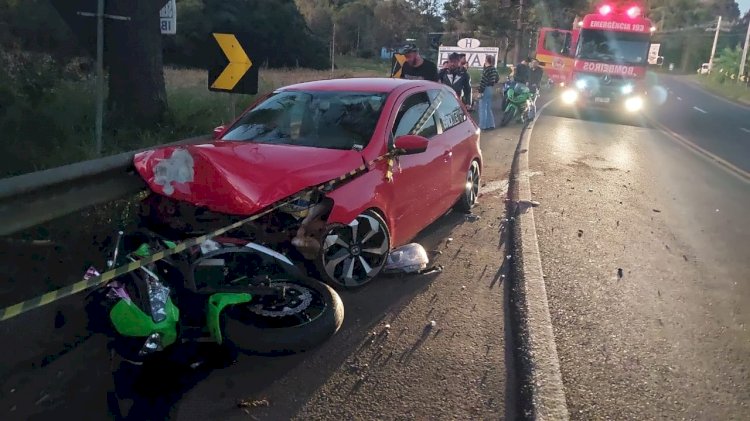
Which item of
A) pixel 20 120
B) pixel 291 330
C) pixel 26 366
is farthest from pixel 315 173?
pixel 20 120

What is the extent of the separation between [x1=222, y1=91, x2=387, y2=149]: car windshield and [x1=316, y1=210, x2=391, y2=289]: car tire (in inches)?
27.7

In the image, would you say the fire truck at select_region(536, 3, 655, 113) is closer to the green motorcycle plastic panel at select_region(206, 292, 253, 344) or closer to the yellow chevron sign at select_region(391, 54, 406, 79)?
the yellow chevron sign at select_region(391, 54, 406, 79)

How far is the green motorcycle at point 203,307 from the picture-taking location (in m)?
3.43

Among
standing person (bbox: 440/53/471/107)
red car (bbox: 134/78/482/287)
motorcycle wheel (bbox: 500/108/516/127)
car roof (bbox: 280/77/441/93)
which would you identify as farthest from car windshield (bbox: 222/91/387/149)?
motorcycle wheel (bbox: 500/108/516/127)

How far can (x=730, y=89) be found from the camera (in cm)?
4888

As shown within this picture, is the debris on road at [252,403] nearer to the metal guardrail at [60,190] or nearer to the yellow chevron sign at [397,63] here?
the metal guardrail at [60,190]

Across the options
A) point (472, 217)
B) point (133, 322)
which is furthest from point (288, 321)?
point (472, 217)

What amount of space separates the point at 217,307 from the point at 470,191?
469 cm

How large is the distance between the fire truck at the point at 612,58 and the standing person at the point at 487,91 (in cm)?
748

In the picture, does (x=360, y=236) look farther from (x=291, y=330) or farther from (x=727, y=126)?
(x=727, y=126)

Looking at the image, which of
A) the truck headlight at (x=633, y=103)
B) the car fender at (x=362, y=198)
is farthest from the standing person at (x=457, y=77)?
the truck headlight at (x=633, y=103)

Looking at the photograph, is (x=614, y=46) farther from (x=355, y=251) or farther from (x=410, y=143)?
(x=355, y=251)

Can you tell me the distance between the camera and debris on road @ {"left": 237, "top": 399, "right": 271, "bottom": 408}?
3328 millimetres

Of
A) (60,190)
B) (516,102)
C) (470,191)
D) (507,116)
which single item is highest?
(516,102)
